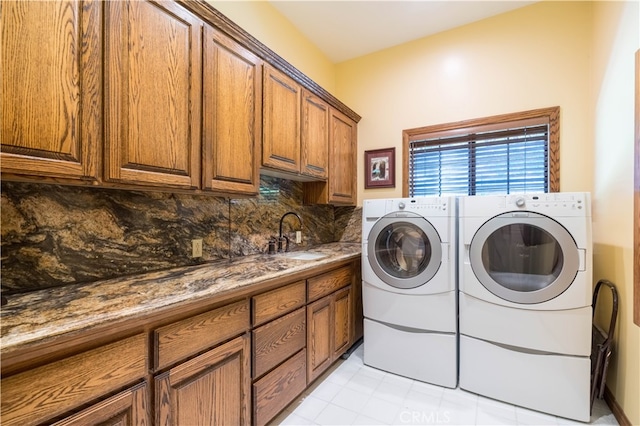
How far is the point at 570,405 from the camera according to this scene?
1.64 meters

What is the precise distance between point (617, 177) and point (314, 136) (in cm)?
206

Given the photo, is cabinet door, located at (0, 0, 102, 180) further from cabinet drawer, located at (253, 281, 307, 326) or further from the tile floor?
the tile floor

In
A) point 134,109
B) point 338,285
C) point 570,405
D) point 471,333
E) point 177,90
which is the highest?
point 177,90

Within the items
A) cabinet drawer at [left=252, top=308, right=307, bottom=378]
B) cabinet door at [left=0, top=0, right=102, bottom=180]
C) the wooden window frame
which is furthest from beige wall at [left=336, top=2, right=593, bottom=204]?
cabinet door at [left=0, top=0, right=102, bottom=180]

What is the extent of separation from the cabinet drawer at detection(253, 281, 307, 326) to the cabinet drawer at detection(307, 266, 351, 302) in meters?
0.09

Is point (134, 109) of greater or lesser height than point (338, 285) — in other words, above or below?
above

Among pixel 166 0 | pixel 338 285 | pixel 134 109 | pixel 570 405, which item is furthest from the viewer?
pixel 338 285

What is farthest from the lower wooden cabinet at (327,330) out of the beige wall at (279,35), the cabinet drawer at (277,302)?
the beige wall at (279,35)

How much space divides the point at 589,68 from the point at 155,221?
3310 mm

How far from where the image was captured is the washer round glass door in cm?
199

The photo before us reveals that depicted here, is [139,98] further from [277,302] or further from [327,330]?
[327,330]

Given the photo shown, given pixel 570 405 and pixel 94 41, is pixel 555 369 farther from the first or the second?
pixel 94 41

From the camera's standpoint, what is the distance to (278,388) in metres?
1.55

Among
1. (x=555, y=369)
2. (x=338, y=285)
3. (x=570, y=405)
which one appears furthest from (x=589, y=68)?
(x=338, y=285)
